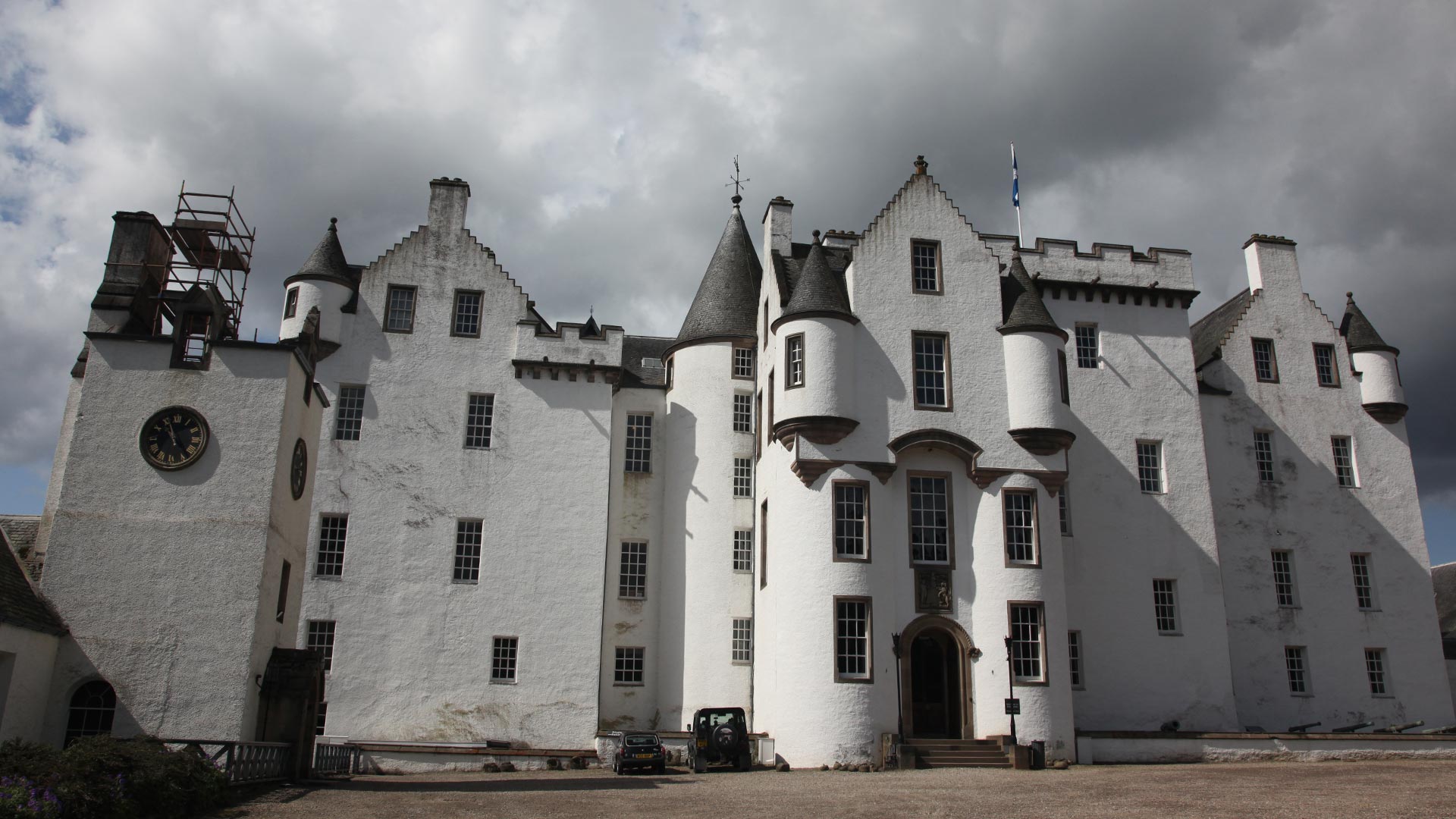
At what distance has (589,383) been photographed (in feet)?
105

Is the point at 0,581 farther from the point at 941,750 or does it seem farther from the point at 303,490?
the point at 941,750

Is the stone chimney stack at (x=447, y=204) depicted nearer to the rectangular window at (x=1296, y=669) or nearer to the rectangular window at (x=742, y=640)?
the rectangular window at (x=742, y=640)

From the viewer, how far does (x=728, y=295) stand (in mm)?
33969

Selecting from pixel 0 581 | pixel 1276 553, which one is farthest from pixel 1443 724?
pixel 0 581

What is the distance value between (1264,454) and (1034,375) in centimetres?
1002

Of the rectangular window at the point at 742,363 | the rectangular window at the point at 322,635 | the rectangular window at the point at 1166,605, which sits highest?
the rectangular window at the point at 742,363

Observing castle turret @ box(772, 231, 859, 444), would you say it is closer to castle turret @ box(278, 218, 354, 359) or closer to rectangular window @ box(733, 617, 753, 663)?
rectangular window @ box(733, 617, 753, 663)

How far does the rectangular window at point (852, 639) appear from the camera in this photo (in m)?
25.5

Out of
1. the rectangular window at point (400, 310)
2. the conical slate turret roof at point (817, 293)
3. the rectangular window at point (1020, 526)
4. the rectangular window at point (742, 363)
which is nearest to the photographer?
the rectangular window at point (1020, 526)

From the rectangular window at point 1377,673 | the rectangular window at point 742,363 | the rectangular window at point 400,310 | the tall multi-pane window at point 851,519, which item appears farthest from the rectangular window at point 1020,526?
the rectangular window at point 400,310

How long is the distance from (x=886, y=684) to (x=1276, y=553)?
571 inches

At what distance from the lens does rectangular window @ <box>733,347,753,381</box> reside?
107ft

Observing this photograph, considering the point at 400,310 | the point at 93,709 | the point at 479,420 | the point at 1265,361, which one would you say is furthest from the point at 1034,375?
the point at 93,709

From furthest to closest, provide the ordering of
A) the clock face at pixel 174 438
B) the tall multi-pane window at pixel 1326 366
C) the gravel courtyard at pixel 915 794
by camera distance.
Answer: the tall multi-pane window at pixel 1326 366, the clock face at pixel 174 438, the gravel courtyard at pixel 915 794
